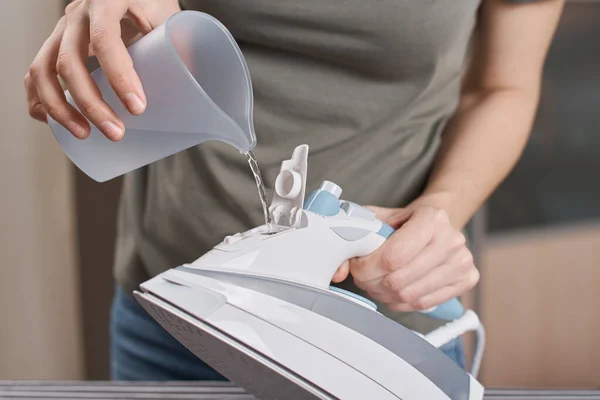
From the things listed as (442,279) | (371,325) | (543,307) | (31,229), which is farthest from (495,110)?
(543,307)

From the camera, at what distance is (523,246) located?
1.83 meters

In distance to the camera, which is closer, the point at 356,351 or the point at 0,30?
the point at 356,351

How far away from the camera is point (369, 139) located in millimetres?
772

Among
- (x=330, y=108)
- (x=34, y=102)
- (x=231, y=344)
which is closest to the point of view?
(x=231, y=344)

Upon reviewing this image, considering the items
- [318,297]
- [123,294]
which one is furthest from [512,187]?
[318,297]

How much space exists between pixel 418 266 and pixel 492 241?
1253mm

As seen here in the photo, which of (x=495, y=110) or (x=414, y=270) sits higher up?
(x=495, y=110)

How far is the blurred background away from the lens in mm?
1285

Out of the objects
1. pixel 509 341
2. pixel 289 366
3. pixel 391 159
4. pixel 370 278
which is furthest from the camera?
pixel 509 341

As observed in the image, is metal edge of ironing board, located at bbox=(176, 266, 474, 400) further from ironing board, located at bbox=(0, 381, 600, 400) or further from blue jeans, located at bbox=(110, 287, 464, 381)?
blue jeans, located at bbox=(110, 287, 464, 381)

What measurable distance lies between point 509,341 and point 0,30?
1527 millimetres

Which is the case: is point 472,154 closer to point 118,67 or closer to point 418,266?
point 418,266

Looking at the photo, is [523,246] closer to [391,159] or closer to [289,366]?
[391,159]

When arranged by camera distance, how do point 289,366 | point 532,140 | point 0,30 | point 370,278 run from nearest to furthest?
1. point 289,366
2. point 370,278
3. point 0,30
4. point 532,140
